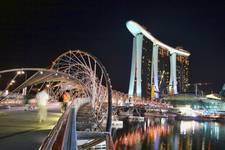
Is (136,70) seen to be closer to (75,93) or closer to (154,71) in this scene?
(154,71)

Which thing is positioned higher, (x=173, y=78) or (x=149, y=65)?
(x=149, y=65)

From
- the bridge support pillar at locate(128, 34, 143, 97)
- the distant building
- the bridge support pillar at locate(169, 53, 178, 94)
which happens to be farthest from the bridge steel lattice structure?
the bridge support pillar at locate(169, 53, 178, 94)

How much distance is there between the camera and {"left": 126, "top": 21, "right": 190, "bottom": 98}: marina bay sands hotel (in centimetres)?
15625

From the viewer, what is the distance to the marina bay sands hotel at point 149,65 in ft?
513

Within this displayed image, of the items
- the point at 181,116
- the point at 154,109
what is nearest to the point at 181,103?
the point at 154,109

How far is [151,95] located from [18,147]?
551 ft

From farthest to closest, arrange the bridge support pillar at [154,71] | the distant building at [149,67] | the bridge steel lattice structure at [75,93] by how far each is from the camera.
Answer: the distant building at [149,67] < the bridge support pillar at [154,71] < the bridge steel lattice structure at [75,93]

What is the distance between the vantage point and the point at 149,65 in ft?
580

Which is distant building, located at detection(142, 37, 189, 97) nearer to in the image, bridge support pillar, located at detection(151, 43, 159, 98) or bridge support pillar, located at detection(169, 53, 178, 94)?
bridge support pillar, located at detection(151, 43, 159, 98)

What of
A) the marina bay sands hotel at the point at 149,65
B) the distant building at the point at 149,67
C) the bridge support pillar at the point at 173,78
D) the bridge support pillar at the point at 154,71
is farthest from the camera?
the bridge support pillar at the point at 173,78

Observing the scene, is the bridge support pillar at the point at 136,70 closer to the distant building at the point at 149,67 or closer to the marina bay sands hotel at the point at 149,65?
the marina bay sands hotel at the point at 149,65

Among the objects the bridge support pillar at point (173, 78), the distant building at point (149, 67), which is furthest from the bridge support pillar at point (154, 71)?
the bridge support pillar at point (173, 78)

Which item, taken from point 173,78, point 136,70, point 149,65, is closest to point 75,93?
point 136,70

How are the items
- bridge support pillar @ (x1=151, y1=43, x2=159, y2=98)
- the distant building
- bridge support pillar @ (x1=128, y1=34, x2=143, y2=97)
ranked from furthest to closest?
the distant building < bridge support pillar @ (x1=151, y1=43, x2=159, y2=98) < bridge support pillar @ (x1=128, y1=34, x2=143, y2=97)
